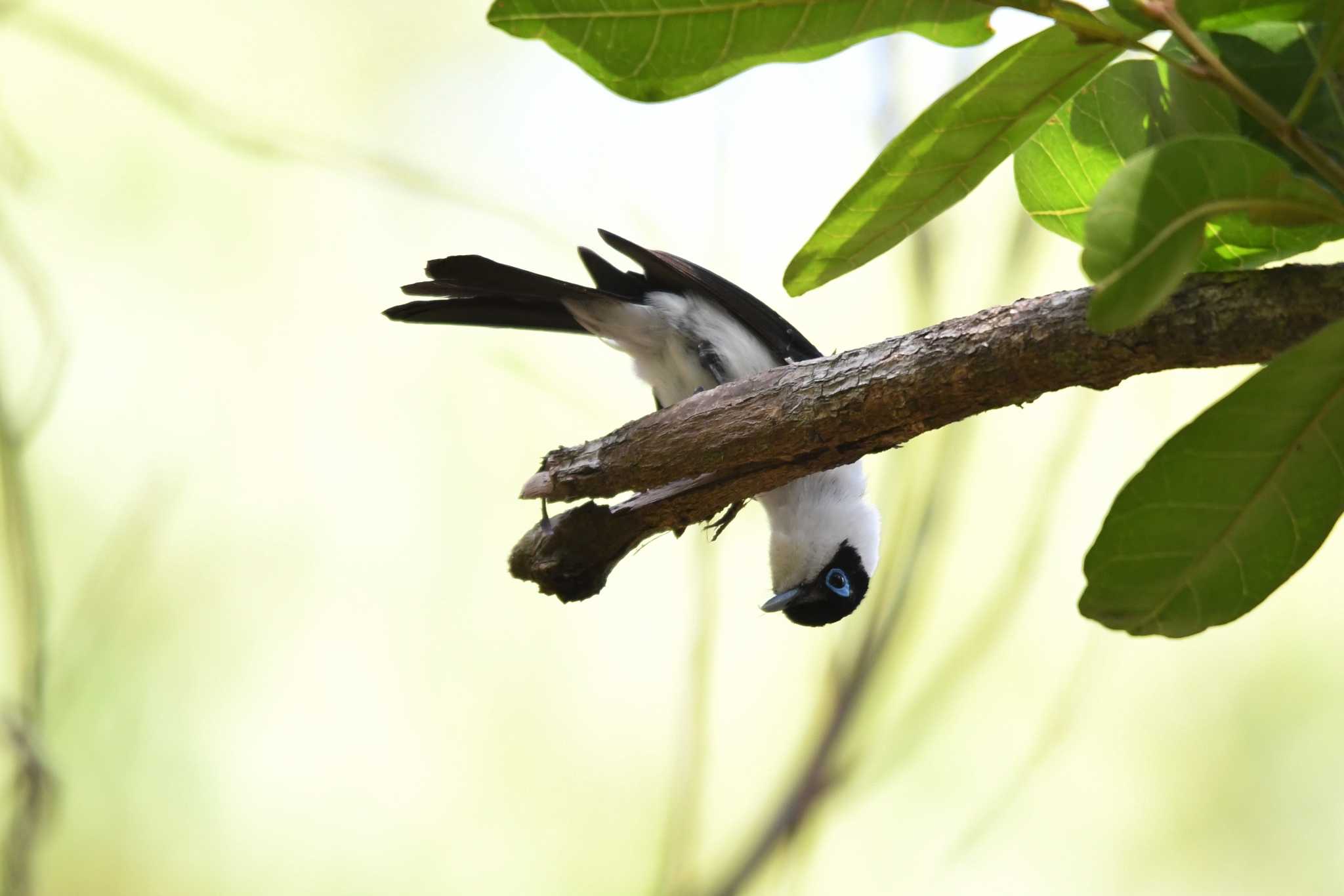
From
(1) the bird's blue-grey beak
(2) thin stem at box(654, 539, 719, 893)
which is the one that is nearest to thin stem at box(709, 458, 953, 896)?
(2) thin stem at box(654, 539, 719, 893)

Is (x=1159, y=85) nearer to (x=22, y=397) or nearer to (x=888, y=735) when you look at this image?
(x=888, y=735)

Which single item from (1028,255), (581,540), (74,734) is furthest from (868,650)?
(74,734)

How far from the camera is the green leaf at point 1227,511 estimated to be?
734 mm

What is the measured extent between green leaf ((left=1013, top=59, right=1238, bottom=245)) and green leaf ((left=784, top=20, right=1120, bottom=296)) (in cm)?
8

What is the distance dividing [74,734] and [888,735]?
1.90 m

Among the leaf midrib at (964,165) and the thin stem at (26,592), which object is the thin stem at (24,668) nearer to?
the thin stem at (26,592)

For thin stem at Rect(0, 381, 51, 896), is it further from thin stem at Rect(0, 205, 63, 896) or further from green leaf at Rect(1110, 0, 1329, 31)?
green leaf at Rect(1110, 0, 1329, 31)

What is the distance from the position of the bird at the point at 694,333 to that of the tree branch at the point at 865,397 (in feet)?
1.42

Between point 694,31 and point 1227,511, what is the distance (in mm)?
504

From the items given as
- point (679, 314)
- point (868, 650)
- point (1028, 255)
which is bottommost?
point (868, 650)

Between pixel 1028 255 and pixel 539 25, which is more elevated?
pixel 1028 255

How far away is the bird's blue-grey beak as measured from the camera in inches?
79.3

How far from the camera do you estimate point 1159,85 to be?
869 mm

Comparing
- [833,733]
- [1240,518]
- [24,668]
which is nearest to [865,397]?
[1240,518]
